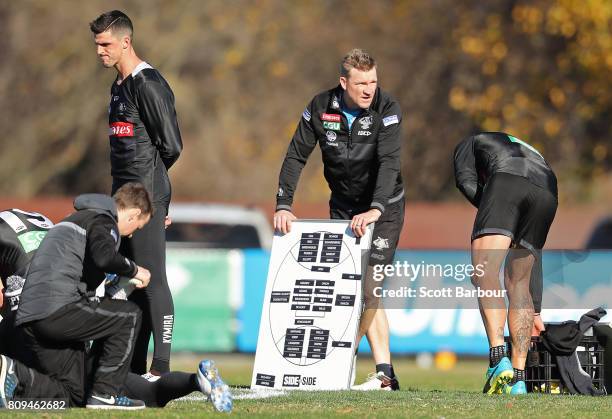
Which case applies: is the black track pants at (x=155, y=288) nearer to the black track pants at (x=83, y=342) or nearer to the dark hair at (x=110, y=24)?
the black track pants at (x=83, y=342)

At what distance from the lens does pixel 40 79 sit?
30047mm

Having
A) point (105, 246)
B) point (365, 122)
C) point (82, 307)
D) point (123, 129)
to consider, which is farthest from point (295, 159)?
point (82, 307)

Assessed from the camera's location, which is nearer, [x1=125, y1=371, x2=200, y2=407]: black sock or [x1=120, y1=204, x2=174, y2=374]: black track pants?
[x1=125, y1=371, x2=200, y2=407]: black sock

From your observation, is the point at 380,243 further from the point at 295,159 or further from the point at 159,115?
the point at 159,115

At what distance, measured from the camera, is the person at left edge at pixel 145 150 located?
884 cm

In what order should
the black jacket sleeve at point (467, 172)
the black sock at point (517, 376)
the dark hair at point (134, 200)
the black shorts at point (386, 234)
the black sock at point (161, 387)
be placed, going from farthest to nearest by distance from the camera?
the black shorts at point (386, 234) → the black jacket sleeve at point (467, 172) → the black sock at point (517, 376) → the dark hair at point (134, 200) → the black sock at point (161, 387)

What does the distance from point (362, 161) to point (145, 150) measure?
158cm

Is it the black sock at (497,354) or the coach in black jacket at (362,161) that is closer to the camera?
the black sock at (497,354)

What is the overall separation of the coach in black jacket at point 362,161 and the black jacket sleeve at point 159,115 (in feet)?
3.51

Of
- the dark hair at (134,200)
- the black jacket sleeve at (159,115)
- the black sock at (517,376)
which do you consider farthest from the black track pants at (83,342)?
the black sock at (517,376)

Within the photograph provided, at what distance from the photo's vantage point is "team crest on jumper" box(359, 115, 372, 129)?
944 centimetres

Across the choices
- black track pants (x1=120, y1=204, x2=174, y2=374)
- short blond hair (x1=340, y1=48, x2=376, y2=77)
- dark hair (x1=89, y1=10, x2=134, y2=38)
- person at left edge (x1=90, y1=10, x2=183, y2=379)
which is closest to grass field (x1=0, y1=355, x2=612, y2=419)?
black track pants (x1=120, y1=204, x2=174, y2=374)

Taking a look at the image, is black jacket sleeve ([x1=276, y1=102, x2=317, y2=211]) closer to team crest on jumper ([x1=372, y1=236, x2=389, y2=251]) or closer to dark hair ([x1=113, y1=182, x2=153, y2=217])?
team crest on jumper ([x1=372, y1=236, x2=389, y2=251])

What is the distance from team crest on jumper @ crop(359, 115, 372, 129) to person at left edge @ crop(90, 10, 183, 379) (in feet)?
4.32
